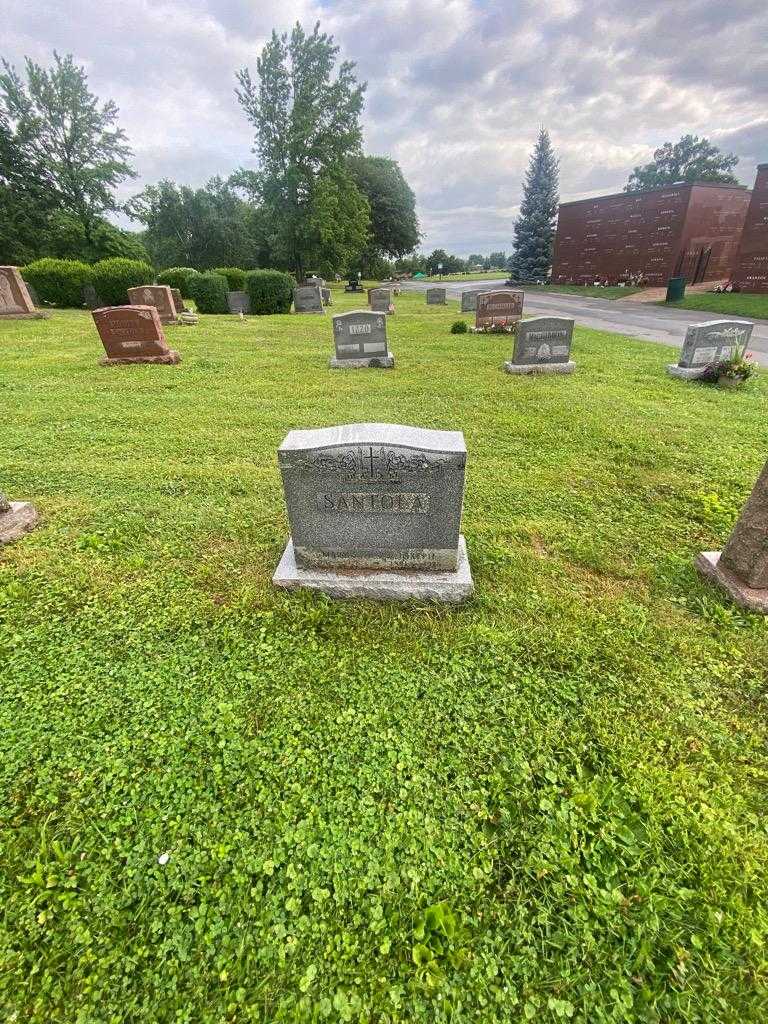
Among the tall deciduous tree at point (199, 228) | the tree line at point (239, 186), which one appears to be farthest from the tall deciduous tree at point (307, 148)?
the tall deciduous tree at point (199, 228)

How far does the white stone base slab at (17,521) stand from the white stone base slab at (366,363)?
7065mm

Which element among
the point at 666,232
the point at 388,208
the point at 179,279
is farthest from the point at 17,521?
the point at 388,208

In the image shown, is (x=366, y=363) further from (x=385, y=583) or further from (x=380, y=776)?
(x=380, y=776)

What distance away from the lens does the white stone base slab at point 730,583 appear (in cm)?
296

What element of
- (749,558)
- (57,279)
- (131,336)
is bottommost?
(749,558)

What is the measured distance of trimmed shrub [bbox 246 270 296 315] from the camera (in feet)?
65.3

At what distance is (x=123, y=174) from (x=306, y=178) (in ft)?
42.7

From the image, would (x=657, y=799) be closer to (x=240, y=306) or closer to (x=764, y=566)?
(x=764, y=566)

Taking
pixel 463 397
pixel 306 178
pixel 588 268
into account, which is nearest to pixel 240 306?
pixel 463 397

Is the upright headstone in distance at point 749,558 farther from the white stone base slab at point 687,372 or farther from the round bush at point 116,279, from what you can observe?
the round bush at point 116,279

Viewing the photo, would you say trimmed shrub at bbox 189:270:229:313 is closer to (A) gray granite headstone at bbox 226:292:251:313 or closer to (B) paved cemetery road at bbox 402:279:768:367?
(A) gray granite headstone at bbox 226:292:251:313

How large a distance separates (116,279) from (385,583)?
2048 cm

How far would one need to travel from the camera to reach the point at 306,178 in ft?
108

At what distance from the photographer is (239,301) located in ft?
66.6
